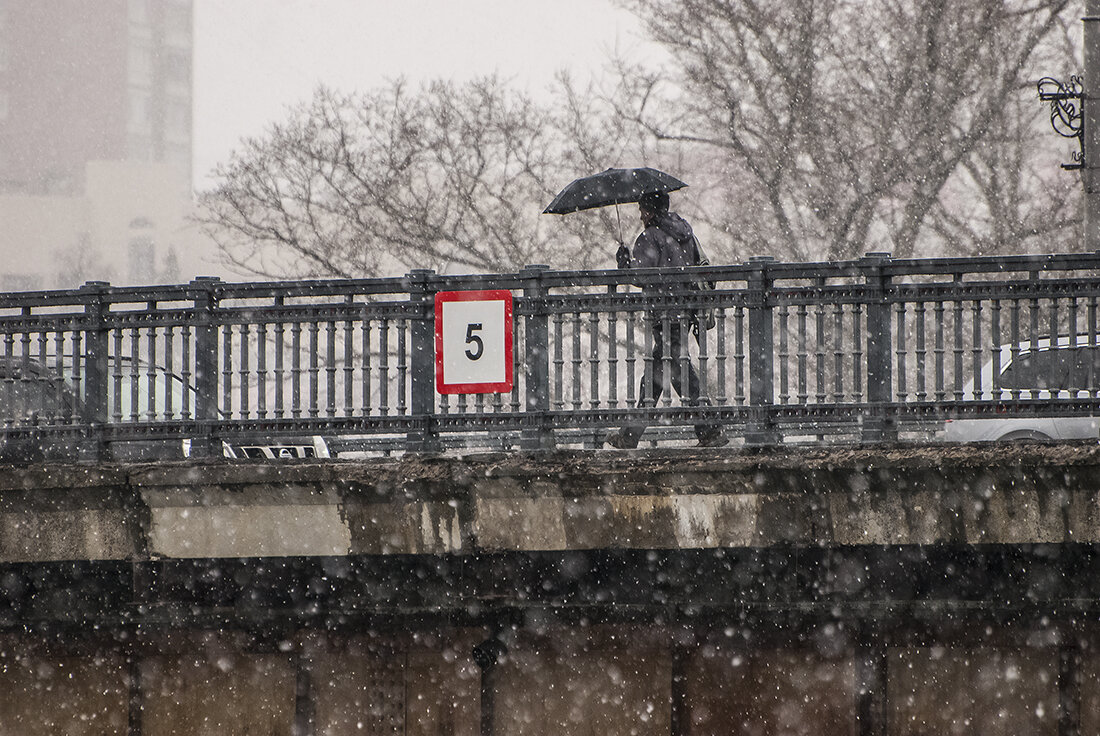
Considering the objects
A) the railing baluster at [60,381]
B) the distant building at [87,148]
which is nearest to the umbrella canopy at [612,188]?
the railing baluster at [60,381]

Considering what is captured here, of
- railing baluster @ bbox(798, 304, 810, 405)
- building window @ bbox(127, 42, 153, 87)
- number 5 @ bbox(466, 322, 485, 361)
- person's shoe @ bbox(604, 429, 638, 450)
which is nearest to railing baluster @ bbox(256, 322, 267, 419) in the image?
number 5 @ bbox(466, 322, 485, 361)

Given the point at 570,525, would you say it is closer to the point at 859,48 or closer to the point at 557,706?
the point at 557,706

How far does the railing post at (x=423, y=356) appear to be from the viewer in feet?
24.8

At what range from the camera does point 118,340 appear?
7.71 meters

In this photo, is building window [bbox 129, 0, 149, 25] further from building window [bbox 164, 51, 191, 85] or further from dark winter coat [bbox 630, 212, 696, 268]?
dark winter coat [bbox 630, 212, 696, 268]

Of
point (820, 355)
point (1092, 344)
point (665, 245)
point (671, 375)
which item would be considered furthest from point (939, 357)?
point (665, 245)

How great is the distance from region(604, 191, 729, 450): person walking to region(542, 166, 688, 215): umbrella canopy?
0.38 ft

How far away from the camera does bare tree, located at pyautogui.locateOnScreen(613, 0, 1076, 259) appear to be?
22828mm

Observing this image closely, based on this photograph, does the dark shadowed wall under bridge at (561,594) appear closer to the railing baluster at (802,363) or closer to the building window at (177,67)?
the railing baluster at (802,363)

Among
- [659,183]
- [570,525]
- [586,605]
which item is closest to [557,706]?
[586,605]

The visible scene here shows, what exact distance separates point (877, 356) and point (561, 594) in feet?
7.71

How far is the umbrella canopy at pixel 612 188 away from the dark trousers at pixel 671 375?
1.20 m

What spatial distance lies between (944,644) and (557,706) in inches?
94.3

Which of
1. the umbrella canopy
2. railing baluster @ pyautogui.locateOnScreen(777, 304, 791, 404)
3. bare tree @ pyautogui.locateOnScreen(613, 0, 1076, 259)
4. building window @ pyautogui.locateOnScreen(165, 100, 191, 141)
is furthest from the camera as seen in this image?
building window @ pyautogui.locateOnScreen(165, 100, 191, 141)
